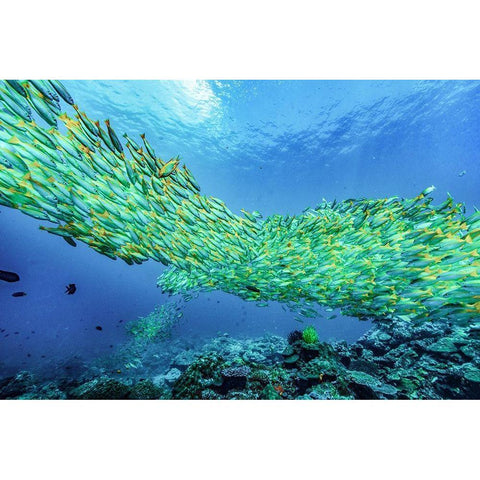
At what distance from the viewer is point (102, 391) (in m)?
3.84

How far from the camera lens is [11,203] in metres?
3.06

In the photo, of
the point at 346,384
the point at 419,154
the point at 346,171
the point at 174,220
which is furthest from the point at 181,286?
the point at 419,154

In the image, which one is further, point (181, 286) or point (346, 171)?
point (346, 171)

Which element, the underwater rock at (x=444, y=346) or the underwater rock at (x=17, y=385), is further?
the underwater rock at (x=444, y=346)

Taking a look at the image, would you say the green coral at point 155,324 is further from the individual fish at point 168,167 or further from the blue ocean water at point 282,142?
the individual fish at point 168,167

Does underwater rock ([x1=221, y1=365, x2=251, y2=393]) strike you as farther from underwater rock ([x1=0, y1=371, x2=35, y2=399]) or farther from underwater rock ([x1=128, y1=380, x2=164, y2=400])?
underwater rock ([x1=0, y1=371, x2=35, y2=399])

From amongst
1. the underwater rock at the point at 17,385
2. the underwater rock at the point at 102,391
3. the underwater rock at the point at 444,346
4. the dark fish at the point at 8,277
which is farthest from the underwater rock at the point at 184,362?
the underwater rock at the point at 444,346

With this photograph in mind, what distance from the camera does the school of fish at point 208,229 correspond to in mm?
A: 2768

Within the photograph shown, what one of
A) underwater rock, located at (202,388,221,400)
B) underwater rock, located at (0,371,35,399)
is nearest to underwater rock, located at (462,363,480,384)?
underwater rock, located at (202,388,221,400)

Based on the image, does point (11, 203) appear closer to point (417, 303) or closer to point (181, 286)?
point (181, 286)

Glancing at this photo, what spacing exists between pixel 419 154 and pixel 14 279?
424 inches

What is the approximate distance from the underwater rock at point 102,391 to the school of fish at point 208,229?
2008mm

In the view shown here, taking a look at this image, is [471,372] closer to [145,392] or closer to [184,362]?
[145,392]

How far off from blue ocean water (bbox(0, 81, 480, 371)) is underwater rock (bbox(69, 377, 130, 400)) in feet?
6.68
